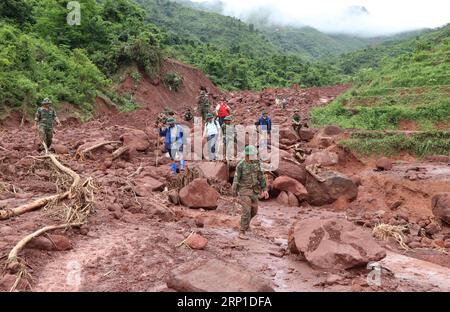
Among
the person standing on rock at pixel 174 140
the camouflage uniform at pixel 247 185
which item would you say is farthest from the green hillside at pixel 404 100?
the camouflage uniform at pixel 247 185

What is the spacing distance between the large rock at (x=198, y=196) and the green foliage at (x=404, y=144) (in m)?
6.94

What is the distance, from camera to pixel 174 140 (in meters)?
10.2

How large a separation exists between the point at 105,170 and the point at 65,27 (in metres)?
15.5

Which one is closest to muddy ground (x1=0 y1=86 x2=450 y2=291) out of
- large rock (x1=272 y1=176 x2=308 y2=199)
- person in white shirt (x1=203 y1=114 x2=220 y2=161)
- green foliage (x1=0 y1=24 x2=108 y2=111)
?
large rock (x1=272 y1=176 x2=308 y2=199)

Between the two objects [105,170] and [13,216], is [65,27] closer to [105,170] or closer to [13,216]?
[105,170]

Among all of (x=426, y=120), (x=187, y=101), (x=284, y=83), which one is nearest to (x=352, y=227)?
(x=426, y=120)

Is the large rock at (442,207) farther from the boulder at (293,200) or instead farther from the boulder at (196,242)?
the boulder at (196,242)

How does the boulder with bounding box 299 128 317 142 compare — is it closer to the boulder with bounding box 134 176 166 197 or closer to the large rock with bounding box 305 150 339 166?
the large rock with bounding box 305 150 339 166

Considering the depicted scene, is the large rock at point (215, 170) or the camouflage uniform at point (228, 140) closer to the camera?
the large rock at point (215, 170)

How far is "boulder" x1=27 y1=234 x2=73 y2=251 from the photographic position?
535 centimetres

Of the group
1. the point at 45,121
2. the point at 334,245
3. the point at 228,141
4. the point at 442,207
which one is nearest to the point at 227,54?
the point at 228,141

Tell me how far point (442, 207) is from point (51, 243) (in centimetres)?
748

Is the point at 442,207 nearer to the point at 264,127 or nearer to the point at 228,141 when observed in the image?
the point at 228,141

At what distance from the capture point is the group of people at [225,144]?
7293 mm
